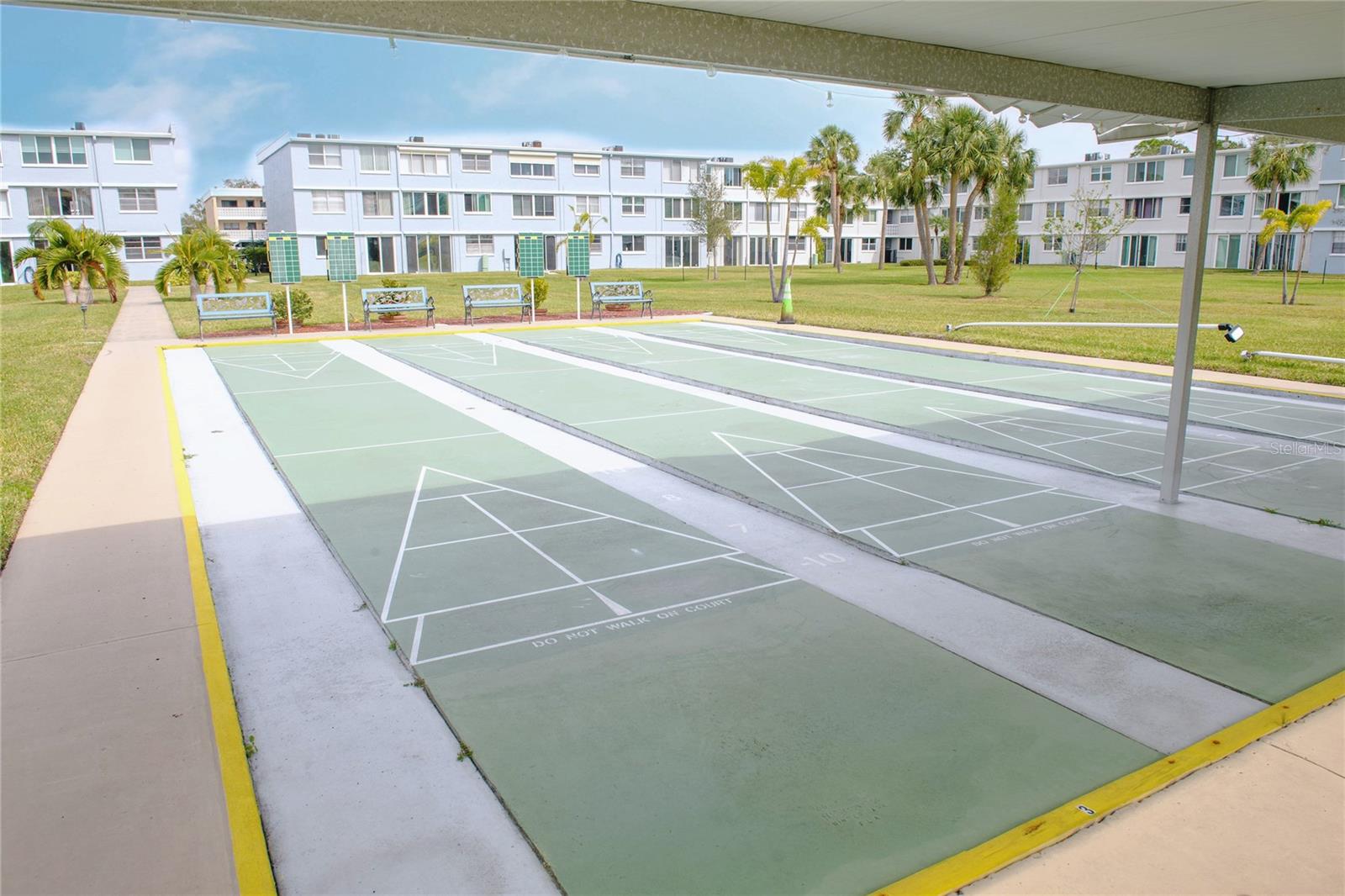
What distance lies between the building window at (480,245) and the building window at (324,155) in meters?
8.29

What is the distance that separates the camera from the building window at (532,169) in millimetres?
56625

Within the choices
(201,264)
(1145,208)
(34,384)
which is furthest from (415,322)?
(1145,208)

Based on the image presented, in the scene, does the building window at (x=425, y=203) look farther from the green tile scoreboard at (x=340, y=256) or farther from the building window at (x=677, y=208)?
the green tile scoreboard at (x=340, y=256)

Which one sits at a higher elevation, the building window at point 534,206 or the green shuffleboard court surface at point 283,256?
the building window at point 534,206

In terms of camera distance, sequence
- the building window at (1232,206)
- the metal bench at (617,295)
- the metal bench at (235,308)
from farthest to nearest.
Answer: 1. the building window at (1232,206)
2. the metal bench at (617,295)
3. the metal bench at (235,308)

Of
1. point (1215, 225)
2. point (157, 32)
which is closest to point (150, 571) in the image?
point (1215, 225)

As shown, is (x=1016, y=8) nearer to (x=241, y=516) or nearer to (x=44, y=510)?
(x=241, y=516)

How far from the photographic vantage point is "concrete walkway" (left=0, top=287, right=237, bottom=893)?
3395 millimetres

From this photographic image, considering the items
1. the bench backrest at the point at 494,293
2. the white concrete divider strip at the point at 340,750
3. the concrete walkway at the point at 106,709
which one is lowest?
the white concrete divider strip at the point at 340,750

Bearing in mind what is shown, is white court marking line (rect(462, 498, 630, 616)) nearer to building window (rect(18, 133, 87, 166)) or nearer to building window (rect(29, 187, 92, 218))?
building window (rect(29, 187, 92, 218))

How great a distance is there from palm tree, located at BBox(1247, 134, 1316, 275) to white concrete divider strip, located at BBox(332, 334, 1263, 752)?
49.7 meters

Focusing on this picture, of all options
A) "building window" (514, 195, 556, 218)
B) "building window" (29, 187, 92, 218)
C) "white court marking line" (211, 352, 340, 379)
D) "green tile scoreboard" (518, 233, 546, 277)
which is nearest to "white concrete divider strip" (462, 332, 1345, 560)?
"white court marking line" (211, 352, 340, 379)

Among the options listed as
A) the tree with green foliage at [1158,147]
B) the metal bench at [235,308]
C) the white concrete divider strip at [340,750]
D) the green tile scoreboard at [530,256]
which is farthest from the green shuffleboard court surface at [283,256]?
the tree with green foliage at [1158,147]

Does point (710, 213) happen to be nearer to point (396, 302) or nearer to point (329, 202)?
point (329, 202)
